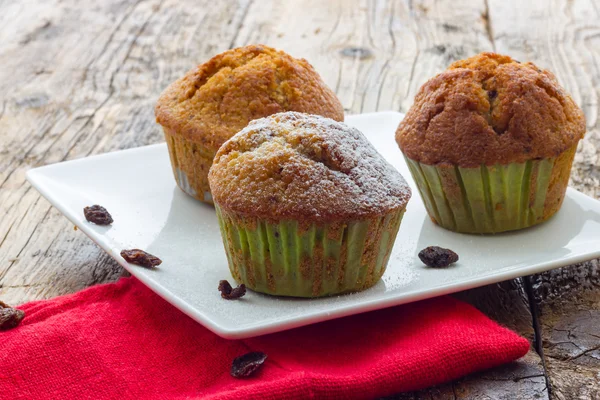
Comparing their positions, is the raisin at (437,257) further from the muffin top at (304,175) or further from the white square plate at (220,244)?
the muffin top at (304,175)

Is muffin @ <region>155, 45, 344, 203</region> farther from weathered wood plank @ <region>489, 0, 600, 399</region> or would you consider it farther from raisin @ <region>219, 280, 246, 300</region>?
weathered wood plank @ <region>489, 0, 600, 399</region>

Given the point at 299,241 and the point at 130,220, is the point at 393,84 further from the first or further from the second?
the point at 299,241

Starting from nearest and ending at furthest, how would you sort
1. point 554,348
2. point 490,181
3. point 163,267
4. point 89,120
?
point 554,348
point 163,267
point 490,181
point 89,120

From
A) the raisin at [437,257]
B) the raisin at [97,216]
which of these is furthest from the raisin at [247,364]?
the raisin at [97,216]

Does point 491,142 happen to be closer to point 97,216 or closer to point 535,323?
point 535,323

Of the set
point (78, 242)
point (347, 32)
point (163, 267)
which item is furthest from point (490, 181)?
point (347, 32)

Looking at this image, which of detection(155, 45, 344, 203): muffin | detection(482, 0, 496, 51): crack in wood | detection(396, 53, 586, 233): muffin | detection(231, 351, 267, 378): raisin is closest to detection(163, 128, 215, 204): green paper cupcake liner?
detection(155, 45, 344, 203): muffin
